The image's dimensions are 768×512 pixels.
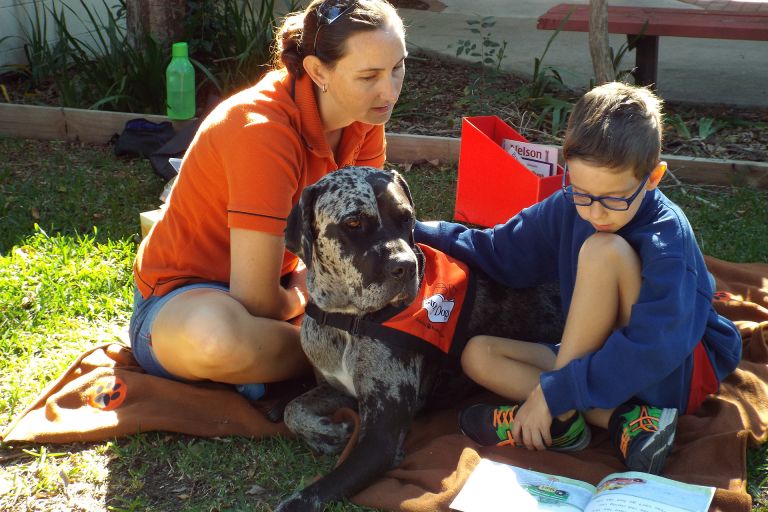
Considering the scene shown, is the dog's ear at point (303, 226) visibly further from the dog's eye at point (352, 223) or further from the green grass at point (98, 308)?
the green grass at point (98, 308)

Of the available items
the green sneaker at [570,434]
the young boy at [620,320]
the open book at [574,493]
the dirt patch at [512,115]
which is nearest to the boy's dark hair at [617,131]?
the young boy at [620,320]

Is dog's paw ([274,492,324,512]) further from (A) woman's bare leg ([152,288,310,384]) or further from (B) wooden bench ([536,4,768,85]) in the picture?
(B) wooden bench ([536,4,768,85])

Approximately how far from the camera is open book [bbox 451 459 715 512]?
2.89 meters

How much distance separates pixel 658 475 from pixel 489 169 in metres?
2.53

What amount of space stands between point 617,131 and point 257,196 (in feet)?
4.47

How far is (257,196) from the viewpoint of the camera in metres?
3.43

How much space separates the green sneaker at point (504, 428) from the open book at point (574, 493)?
20 centimetres

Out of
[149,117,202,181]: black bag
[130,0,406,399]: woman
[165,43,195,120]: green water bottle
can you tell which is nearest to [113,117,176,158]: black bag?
[165,43,195,120]: green water bottle

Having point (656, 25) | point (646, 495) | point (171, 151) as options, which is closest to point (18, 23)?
point (171, 151)

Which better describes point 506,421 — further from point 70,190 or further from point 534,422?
point 70,190

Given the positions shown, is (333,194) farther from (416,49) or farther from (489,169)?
(416,49)

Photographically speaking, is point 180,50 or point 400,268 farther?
point 180,50

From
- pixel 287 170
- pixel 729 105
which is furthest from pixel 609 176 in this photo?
pixel 729 105

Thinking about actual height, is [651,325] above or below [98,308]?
above
